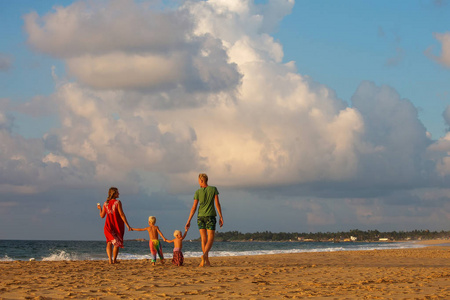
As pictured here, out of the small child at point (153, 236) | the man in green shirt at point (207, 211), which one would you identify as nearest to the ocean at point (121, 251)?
the small child at point (153, 236)

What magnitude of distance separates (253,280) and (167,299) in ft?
10.2

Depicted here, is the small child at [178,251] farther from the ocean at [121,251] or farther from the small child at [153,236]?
A: the ocean at [121,251]

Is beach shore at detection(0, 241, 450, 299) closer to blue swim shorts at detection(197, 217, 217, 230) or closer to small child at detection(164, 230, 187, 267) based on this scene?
blue swim shorts at detection(197, 217, 217, 230)

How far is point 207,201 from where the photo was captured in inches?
509

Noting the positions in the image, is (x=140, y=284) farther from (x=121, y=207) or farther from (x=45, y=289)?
(x=121, y=207)

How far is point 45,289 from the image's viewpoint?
27.8 feet

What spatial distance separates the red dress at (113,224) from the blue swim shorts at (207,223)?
7.75ft

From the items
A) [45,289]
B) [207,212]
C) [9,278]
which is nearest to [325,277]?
[207,212]

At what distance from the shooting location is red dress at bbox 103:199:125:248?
44.8ft

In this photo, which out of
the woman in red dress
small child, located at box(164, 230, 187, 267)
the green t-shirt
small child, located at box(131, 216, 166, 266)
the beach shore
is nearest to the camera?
the beach shore

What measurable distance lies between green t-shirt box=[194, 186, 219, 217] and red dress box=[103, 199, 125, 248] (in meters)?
2.40

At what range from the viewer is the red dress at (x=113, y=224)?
537 inches

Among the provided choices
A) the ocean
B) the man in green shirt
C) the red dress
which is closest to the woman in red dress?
the red dress

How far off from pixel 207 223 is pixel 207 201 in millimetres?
575
